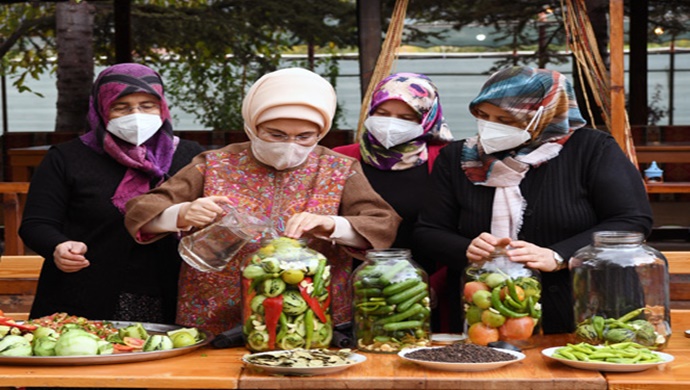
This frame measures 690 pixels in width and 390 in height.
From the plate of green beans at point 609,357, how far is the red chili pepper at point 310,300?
1.73 feet

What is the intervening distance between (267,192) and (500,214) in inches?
24.0

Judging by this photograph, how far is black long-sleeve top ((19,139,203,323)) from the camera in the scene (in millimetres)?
3252

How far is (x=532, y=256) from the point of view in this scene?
2674mm

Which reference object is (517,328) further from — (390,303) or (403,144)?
(403,144)

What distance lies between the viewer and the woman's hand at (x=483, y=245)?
2674mm

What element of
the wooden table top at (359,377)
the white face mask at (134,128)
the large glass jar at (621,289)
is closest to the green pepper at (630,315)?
the large glass jar at (621,289)

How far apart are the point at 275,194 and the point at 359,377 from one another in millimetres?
673

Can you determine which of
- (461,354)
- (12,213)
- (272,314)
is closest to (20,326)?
(272,314)

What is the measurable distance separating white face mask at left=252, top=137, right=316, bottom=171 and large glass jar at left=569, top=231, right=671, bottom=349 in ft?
2.41

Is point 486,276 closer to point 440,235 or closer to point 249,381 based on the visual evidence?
point 440,235

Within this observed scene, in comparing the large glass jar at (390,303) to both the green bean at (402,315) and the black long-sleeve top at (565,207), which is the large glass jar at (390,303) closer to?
the green bean at (402,315)

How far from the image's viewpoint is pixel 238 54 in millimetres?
12648

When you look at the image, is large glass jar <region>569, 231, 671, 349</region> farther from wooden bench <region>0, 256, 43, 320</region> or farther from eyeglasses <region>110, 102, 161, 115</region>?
wooden bench <region>0, 256, 43, 320</region>

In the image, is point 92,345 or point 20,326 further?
point 20,326
